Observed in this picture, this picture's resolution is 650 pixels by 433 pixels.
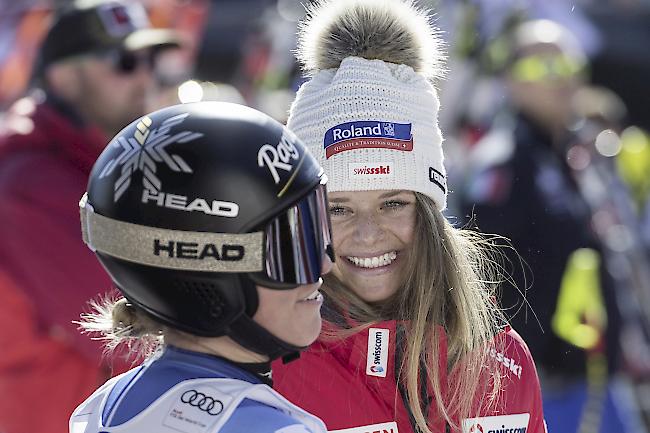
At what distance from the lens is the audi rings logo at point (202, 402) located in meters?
1.84

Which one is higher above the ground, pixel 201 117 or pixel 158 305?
pixel 201 117

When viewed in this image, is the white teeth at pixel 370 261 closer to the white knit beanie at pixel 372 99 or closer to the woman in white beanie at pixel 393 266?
the woman in white beanie at pixel 393 266

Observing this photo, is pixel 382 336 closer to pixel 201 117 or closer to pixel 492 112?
pixel 201 117

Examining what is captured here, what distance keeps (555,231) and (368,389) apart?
2.67 m

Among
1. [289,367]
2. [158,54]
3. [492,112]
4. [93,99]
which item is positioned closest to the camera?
[289,367]

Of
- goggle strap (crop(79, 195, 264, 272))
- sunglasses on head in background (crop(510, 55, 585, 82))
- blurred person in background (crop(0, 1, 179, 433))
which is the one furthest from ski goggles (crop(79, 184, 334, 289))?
sunglasses on head in background (crop(510, 55, 585, 82))

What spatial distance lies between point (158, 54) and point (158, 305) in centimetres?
340

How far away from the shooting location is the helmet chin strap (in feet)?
6.66

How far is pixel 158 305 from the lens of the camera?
2045 millimetres

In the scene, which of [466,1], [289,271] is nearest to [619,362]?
[466,1]

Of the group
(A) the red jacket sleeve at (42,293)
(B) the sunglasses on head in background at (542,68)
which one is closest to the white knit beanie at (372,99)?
(A) the red jacket sleeve at (42,293)

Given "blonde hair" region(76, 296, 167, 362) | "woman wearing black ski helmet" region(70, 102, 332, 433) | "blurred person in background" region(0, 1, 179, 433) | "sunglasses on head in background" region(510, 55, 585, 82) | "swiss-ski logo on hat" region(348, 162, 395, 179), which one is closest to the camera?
"woman wearing black ski helmet" region(70, 102, 332, 433)

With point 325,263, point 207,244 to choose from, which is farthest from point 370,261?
point 207,244

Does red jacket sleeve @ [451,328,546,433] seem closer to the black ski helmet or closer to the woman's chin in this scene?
the woman's chin
